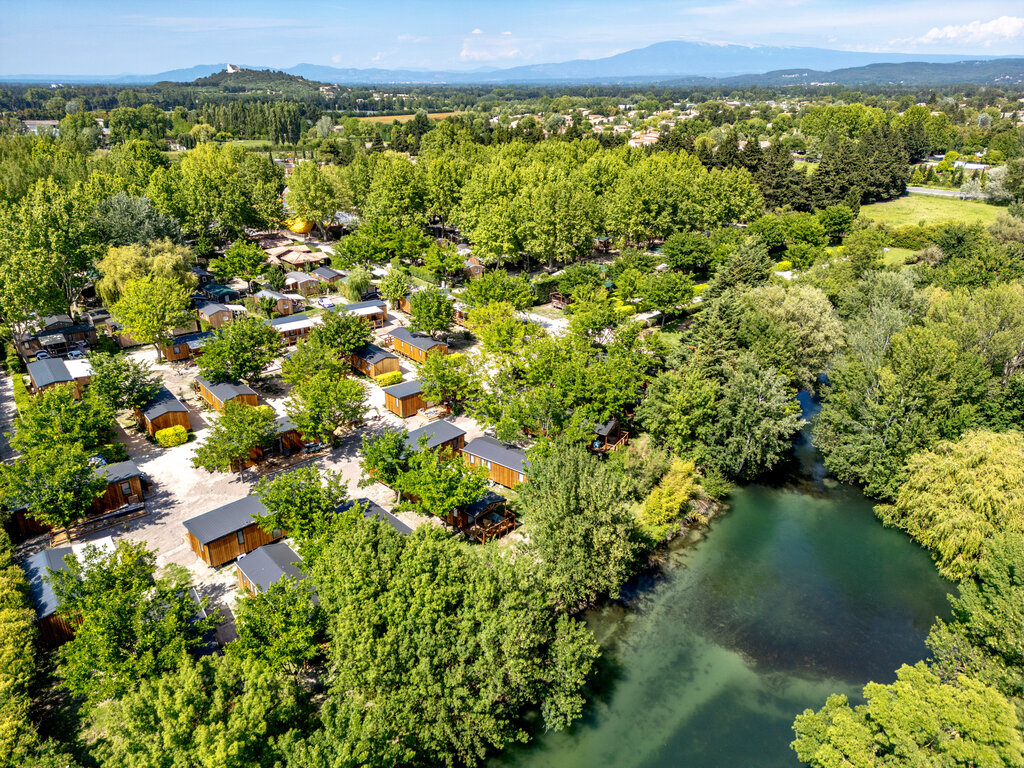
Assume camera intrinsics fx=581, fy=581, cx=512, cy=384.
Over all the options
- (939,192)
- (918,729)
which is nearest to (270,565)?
(918,729)

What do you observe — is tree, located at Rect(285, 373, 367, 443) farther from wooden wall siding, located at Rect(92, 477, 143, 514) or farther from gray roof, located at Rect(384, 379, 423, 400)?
wooden wall siding, located at Rect(92, 477, 143, 514)

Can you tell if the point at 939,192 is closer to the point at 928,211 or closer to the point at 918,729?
the point at 928,211

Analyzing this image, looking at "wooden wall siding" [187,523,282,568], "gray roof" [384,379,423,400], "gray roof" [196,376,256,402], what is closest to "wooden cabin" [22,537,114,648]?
"wooden wall siding" [187,523,282,568]

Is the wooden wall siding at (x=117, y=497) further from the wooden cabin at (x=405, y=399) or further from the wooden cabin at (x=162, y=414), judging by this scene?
the wooden cabin at (x=405, y=399)

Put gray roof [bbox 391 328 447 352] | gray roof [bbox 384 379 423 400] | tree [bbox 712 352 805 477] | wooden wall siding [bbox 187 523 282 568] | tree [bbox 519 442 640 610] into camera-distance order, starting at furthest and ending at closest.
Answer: gray roof [bbox 391 328 447 352] → gray roof [bbox 384 379 423 400] → tree [bbox 712 352 805 477] → wooden wall siding [bbox 187 523 282 568] → tree [bbox 519 442 640 610]

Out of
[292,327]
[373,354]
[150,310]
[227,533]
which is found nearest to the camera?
[227,533]

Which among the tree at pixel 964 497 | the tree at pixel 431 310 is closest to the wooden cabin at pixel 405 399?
the tree at pixel 431 310
